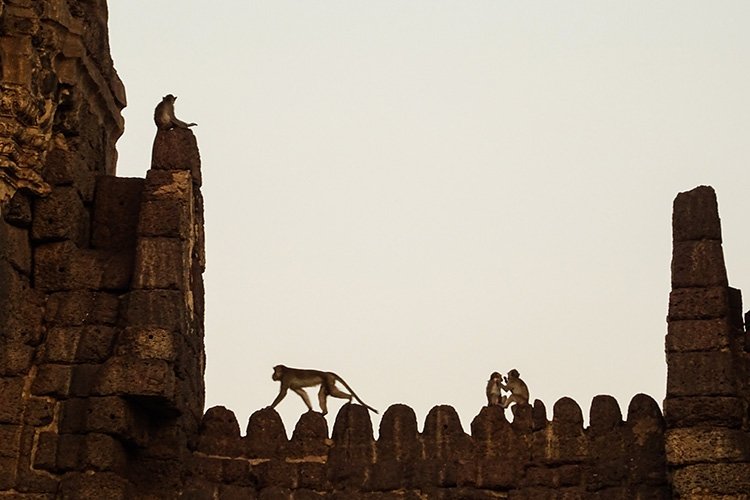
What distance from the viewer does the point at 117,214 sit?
846 inches

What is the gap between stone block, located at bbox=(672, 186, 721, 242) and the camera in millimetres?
20219

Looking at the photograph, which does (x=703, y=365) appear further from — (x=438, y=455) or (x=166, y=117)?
(x=166, y=117)

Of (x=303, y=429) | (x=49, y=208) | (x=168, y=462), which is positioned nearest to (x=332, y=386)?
(x=303, y=429)

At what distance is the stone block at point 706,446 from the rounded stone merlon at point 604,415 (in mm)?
1065

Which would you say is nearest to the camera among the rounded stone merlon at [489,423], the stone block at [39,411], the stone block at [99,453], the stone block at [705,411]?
the stone block at [705,411]

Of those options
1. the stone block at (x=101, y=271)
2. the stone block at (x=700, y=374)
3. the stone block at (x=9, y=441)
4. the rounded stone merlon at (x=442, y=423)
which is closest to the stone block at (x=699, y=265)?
the stone block at (x=700, y=374)

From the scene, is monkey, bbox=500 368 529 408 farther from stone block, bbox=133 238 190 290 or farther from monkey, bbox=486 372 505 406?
stone block, bbox=133 238 190 290

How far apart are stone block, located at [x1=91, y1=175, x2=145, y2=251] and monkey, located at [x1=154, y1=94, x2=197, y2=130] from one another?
64 cm

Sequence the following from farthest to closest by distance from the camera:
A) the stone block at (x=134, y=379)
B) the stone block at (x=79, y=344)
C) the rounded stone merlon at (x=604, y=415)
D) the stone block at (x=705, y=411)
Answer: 1. the rounded stone merlon at (x=604, y=415)
2. the stone block at (x=79, y=344)
3. the stone block at (x=134, y=379)
4. the stone block at (x=705, y=411)

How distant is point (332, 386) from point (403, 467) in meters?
1.50

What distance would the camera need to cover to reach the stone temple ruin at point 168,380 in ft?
65.3

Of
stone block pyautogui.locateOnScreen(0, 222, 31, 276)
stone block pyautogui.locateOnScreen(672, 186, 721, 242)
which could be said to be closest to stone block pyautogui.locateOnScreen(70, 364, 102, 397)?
stone block pyautogui.locateOnScreen(0, 222, 31, 276)

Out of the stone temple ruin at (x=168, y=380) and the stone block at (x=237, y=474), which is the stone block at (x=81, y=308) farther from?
the stone block at (x=237, y=474)

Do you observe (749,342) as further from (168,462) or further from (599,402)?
(168,462)
